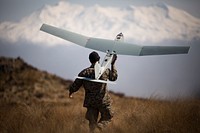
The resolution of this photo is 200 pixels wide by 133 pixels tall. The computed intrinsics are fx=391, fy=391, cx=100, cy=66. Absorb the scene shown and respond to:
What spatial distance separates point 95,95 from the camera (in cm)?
572

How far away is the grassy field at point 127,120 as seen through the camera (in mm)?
5949

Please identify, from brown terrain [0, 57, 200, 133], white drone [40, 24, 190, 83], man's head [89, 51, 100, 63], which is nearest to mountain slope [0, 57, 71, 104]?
brown terrain [0, 57, 200, 133]

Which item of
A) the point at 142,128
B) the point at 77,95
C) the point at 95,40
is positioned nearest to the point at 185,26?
the point at 77,95

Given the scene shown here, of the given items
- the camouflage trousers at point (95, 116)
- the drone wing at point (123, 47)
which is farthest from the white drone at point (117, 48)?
the camouflage trousers at point (95, 116)

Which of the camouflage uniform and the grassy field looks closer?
the camouflage uniform

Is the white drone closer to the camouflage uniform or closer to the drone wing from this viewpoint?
the drone wing

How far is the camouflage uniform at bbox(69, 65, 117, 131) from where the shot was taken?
5717 millimetres

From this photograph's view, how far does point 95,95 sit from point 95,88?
0.10 meters

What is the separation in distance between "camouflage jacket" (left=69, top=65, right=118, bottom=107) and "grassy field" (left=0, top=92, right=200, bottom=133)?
0.52m

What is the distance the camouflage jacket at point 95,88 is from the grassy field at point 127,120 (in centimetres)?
52

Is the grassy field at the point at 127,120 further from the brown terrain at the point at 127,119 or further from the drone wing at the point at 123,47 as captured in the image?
the drone wing at the point at 123,47

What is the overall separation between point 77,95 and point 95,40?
14466mm

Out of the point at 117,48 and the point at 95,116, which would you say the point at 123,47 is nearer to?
the point at 117,48

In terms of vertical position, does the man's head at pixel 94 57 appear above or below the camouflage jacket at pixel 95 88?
above
